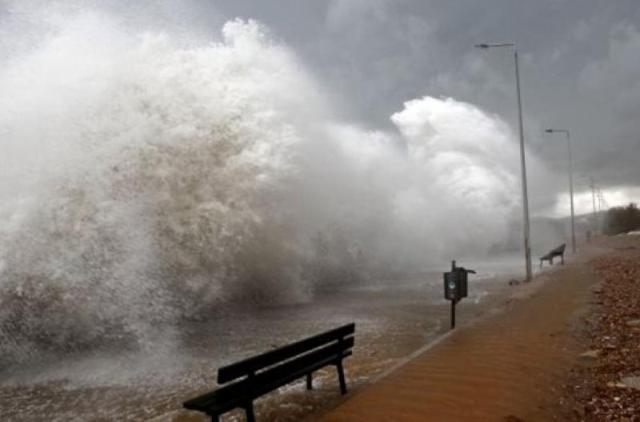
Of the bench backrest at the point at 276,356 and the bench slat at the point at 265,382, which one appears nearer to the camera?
Answer: the bench slat at the point at 265,382

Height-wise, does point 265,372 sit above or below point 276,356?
below

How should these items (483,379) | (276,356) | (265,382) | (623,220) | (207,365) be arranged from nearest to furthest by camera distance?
(265,382) < (276,356) < (483,379) < (207,365) < (623,220)

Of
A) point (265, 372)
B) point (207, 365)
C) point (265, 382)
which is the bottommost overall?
point (207, 365)

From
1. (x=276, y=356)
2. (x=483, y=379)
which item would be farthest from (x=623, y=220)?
(x=276, y=356)

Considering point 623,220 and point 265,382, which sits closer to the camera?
point 265,382

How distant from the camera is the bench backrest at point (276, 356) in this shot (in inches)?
214

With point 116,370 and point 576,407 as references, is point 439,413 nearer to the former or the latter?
point 576,407

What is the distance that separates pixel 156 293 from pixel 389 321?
21.2 feet

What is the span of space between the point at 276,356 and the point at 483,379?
289cm

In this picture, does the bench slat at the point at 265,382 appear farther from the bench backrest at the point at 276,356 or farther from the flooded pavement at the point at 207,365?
the flooded pavement at the point at 207,365

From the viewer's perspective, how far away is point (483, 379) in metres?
7.23

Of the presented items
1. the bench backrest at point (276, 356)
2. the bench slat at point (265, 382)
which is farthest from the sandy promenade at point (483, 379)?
the bench backrest at point (276, 356)

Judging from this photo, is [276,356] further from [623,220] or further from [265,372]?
[623,220]

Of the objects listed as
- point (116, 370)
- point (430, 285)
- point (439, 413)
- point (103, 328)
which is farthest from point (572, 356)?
point (430, 285)
